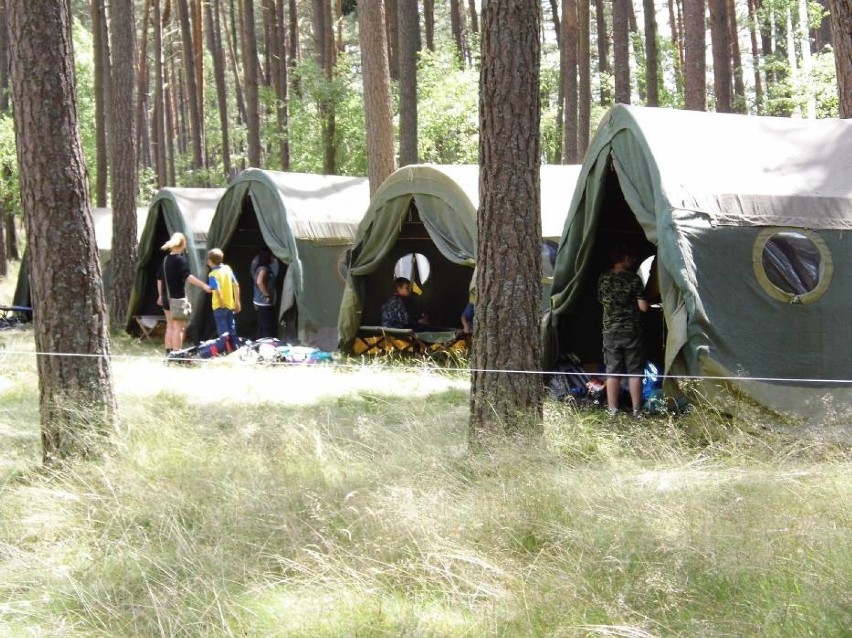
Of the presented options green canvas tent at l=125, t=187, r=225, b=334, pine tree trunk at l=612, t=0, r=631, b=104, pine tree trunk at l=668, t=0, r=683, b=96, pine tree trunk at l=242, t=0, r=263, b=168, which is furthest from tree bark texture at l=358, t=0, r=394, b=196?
pine tree trunk at l=668, t=0, r=683, b=96

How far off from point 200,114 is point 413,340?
21087 mm

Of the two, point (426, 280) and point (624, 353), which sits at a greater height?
point (426, 280)

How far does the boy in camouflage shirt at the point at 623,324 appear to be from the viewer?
894cm

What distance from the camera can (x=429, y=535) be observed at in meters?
4.94

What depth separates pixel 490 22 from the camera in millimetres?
6719

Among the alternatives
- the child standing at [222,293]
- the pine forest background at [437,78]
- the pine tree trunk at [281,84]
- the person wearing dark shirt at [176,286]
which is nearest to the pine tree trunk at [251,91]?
the pine forest background at [437,78]

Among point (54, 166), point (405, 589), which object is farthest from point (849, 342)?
point (54, 166)

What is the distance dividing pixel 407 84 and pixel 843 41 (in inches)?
339

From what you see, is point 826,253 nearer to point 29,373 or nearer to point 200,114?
point 29,373

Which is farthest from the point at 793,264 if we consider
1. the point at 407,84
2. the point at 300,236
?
the point at 407,84

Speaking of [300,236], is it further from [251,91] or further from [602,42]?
[602,42]

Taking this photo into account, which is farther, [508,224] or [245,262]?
[245,262]

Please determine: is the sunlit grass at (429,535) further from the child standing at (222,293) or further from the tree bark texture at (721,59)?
the tree bark texture at (721,59)

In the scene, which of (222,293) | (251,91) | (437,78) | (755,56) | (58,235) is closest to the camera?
(58,235)
